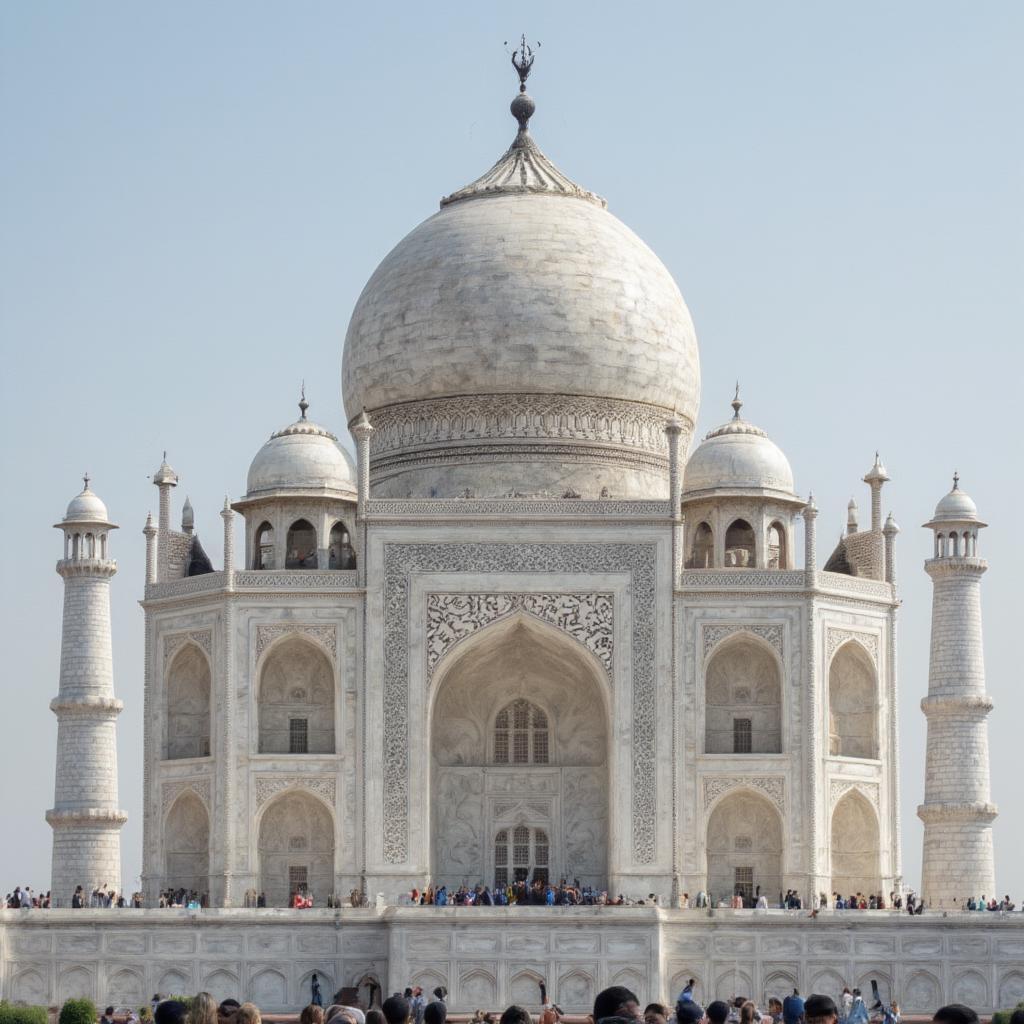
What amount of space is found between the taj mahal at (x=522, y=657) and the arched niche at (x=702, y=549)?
0.10 ft

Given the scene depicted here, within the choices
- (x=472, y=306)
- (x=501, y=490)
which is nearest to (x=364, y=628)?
(x=501, y=490)

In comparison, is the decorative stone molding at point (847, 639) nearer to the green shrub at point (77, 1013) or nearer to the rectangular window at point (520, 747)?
the rectangular window at point (520, 747)

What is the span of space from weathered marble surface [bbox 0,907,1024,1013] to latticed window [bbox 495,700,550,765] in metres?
4.85

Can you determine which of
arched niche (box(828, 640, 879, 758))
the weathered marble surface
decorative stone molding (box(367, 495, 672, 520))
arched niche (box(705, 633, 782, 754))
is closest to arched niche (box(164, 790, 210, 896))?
the weathered marble surface

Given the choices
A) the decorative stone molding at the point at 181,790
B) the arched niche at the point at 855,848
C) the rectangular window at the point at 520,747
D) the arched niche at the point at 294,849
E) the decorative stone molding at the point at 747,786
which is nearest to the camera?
the decorative stone molding at the point at 747,786

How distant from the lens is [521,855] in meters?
29.5

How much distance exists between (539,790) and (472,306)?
658cm

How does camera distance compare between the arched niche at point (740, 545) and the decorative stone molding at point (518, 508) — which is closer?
the decorative stone molding at point (518, 508)

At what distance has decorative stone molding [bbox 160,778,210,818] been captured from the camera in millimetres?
28578

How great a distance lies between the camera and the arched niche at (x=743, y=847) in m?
28.6

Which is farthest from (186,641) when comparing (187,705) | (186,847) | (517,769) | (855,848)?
(855,848)

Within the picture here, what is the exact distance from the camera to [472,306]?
102ft

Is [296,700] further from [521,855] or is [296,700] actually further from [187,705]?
[521,855]

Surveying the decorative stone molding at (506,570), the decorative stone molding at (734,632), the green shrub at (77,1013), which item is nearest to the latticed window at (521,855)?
the decorative stone molding at (506,570)
